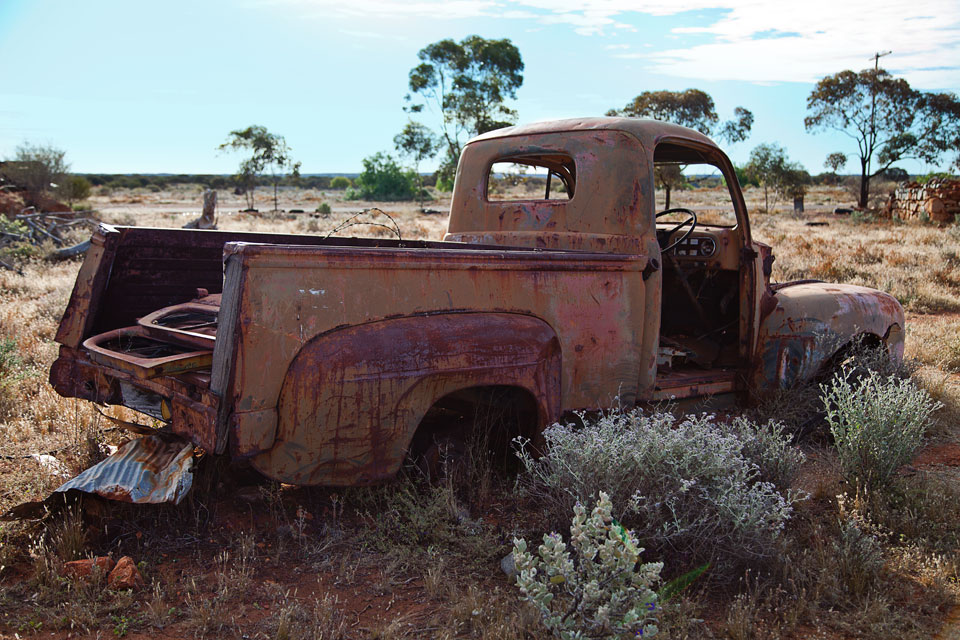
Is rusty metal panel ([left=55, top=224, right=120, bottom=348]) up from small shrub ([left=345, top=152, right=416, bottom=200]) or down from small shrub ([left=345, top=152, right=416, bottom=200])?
down

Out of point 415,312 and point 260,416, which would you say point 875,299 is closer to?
point 415,312

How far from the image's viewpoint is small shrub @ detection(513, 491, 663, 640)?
7.49ft

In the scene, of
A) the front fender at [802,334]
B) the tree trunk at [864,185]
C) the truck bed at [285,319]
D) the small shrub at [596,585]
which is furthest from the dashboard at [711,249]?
the tree trunk at [864,185]

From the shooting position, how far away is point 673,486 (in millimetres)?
3152

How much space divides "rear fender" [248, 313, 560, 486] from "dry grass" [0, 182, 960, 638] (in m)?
0.42

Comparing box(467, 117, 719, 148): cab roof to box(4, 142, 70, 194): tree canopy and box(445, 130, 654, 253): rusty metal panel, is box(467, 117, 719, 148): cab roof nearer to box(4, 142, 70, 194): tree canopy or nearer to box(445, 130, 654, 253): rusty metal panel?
→ box(445, 130, 654, 253): rusty metal panel

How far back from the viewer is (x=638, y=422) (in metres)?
3.46

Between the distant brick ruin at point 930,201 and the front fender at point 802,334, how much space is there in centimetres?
1928

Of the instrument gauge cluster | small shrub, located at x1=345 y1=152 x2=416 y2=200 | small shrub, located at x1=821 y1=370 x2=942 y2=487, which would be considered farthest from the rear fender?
small shrub, located at x1=345 y1=152 x2=416 y2=200

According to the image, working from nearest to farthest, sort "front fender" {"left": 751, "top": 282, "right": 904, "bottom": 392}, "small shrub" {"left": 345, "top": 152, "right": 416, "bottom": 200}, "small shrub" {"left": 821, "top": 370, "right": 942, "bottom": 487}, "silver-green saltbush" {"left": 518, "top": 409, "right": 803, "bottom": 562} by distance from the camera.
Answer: "silver-green saltbush" {"left": 518, "top": 409, "right": 803, "bottom": 562} < "small shrub" {"left": 821, "top": 370, "right": 942, "bottom": 487} < "front fender" {"left": 751, "top": 282, "right": 904, "bottom": 392} < "small shrub" {"left": 345, "top": 152, "right": 416, "bottom": 200}

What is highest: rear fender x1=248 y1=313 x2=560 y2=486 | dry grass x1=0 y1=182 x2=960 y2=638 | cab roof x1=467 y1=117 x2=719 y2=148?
cab roof x1=467 y1=117 x2=719 y2=148

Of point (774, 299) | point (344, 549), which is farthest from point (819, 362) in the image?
point (344, 549)

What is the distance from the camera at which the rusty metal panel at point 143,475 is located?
305 cm

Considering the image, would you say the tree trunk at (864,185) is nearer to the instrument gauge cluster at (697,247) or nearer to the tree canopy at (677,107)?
the tree canopy at (677,107)
